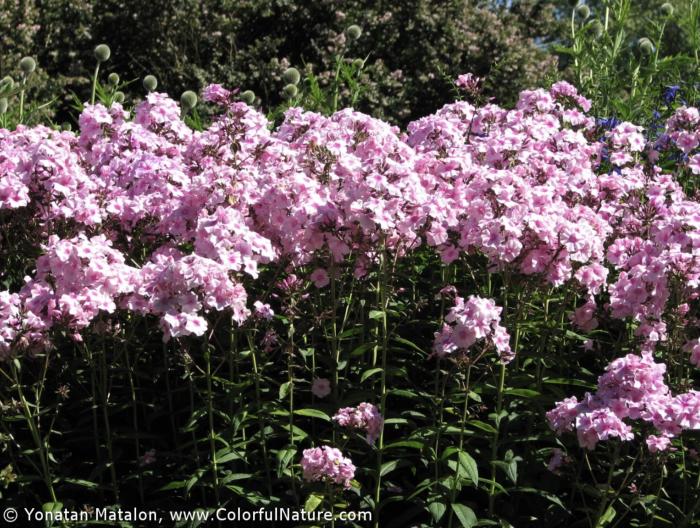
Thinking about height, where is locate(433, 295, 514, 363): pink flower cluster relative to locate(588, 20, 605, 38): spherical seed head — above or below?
below

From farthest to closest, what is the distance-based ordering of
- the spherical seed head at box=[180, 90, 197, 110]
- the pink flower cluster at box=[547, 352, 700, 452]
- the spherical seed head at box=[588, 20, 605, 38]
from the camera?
the spherical seed head at box=[588, 20, 605, 38] → the spherical seed head at box=[180, 90, 197, 110] → the pink flower cluster at box=[547, 352, 700, 452]

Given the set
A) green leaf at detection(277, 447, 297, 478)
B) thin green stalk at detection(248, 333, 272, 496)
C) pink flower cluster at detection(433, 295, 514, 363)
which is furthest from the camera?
thin green stalk at detection(248, 333, 272, 496)

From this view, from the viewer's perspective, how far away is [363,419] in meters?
3.49

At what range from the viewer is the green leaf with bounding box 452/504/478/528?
351cm

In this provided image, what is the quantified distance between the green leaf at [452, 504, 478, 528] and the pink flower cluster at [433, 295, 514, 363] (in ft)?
1.97

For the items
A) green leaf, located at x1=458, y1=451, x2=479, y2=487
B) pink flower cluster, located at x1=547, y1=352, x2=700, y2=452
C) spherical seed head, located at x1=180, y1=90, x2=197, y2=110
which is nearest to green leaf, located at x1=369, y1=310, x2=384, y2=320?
green leaf, located at x1=458, y1=451, x2=479, y2=487

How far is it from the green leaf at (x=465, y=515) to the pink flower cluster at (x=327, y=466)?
460mm

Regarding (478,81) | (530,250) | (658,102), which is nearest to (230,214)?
(530,250)

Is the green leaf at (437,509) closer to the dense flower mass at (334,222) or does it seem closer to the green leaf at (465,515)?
the green leaf at (465,515)

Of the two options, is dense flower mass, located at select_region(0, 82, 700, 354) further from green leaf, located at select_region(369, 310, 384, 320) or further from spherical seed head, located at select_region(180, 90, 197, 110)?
spherical seed head, located at select_region(180, 90, 197, 110)

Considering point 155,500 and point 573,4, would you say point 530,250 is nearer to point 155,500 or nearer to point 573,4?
point 155,500

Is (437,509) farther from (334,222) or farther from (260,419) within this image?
(334,222)

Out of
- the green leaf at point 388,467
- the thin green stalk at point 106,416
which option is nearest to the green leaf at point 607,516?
the green leaf at point 388,467

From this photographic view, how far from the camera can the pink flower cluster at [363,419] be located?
348 cm
